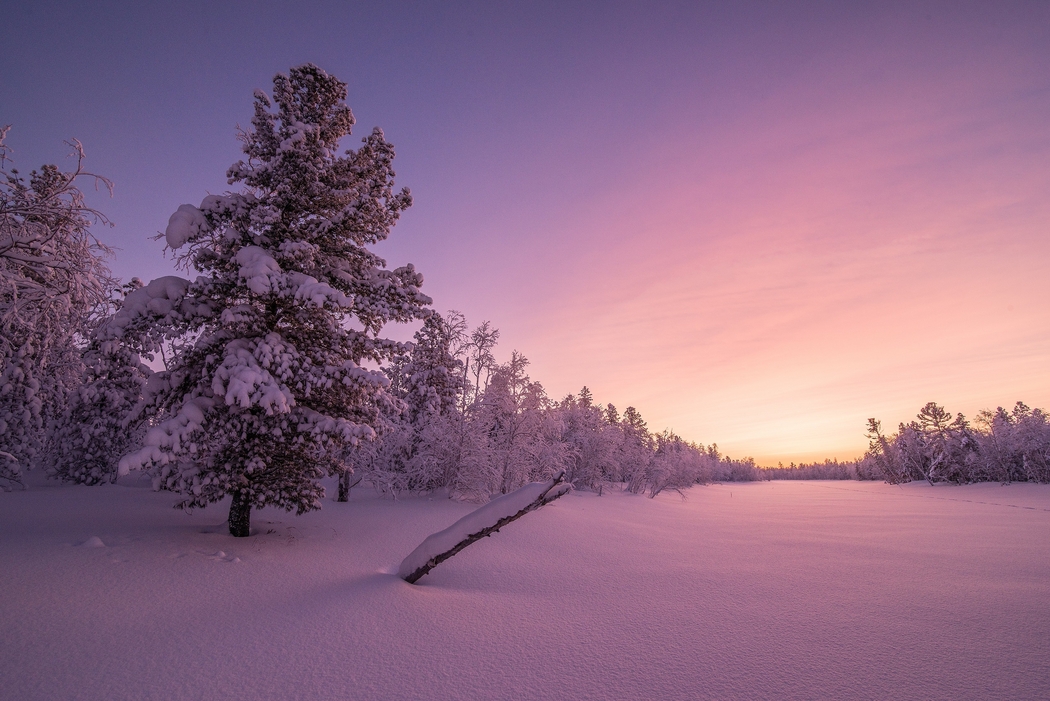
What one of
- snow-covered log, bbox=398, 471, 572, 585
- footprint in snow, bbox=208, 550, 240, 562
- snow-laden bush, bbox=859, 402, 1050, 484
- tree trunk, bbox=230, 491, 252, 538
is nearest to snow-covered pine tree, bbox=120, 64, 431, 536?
tree trunk, bbox=230, 491, 252, 538

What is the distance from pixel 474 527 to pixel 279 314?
5910 millimetres

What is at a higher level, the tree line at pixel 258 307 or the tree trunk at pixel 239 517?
the tree line at pixel 258 307

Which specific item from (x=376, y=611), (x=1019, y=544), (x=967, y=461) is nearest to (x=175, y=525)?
(x=376, y=611)

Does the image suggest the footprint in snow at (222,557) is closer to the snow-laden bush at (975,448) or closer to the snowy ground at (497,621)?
the snowy ground at (497,621)

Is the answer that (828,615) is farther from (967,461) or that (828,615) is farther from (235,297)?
(967,461)

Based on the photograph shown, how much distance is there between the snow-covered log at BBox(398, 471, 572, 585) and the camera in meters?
5.70

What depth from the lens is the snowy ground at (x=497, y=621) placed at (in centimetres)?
342

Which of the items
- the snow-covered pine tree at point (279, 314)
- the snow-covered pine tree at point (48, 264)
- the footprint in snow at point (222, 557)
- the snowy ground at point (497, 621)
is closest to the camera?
the snowy ground at point (497, 621)

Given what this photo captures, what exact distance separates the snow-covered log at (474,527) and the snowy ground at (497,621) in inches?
11.6

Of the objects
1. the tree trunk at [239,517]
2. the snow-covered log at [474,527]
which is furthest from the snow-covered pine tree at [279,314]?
the snow-covered log at [474,527]

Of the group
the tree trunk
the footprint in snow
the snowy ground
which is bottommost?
the snowy ground

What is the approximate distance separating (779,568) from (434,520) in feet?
26.0

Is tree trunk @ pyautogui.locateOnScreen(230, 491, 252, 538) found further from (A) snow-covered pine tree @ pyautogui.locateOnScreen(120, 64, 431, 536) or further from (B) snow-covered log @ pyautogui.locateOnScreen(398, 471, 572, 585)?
(B) snow-covered log @ pyautogui.locateOnScreen(398, 471, 572, 585)

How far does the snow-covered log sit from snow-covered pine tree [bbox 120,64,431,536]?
8.74 ft
